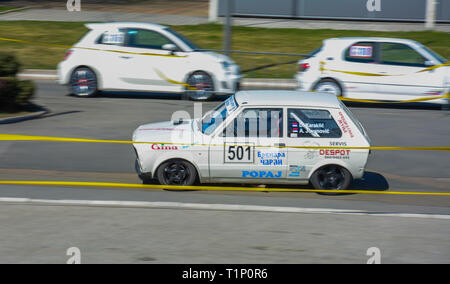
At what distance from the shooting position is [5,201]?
8.51m

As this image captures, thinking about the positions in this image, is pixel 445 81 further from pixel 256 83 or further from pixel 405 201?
pixel 405 201

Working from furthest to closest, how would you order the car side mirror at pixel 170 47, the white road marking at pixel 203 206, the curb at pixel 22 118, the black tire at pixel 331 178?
the car side mirror at pixel 170 47 < the curb at pixel 22 118 < the black tire at pixel 331 178 < the white road marking at pixel 203 206

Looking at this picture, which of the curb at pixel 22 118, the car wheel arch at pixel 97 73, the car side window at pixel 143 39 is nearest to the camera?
the curb at pixel 22 118

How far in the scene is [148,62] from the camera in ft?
50.7

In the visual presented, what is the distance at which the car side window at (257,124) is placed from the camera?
917 centimetres

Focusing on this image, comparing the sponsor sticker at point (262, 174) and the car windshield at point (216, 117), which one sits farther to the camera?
the car windshield at point (216, 117)

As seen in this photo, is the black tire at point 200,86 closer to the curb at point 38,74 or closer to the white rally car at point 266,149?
the curb at point 38,74

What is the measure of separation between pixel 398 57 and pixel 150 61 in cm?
608

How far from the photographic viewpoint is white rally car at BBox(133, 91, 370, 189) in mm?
9133

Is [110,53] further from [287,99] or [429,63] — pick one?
[429,63]

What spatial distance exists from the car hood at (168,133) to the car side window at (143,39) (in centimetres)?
618

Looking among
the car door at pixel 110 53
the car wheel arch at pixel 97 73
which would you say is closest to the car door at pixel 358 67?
the car door at pixel 110 53
